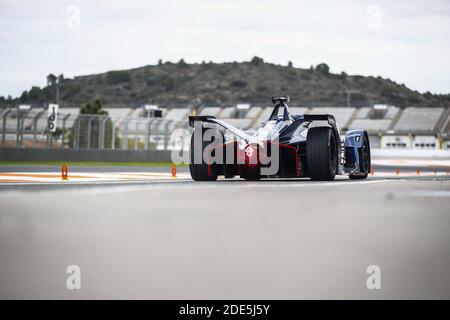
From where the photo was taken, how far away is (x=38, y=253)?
6.52 m

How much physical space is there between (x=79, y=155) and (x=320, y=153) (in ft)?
77.6

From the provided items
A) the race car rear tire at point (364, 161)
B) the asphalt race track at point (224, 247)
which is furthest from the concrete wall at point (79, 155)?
the asphalt race track at point (224, 247)

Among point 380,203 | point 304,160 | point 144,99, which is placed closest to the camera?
point 380,203

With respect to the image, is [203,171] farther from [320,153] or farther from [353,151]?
[353,151]

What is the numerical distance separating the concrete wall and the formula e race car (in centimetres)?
2074

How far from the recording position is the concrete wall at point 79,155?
3706cm

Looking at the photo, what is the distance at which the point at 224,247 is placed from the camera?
6879mm

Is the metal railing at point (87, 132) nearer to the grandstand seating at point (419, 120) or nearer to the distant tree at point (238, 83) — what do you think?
the grandstand seating at point (419, 120)

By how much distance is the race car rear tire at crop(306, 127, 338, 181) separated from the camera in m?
16.9

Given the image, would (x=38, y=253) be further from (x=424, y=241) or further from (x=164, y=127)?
(x=164, y=127)

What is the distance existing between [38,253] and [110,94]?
603ft

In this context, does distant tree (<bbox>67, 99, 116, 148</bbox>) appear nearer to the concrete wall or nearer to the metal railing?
the metal railing
